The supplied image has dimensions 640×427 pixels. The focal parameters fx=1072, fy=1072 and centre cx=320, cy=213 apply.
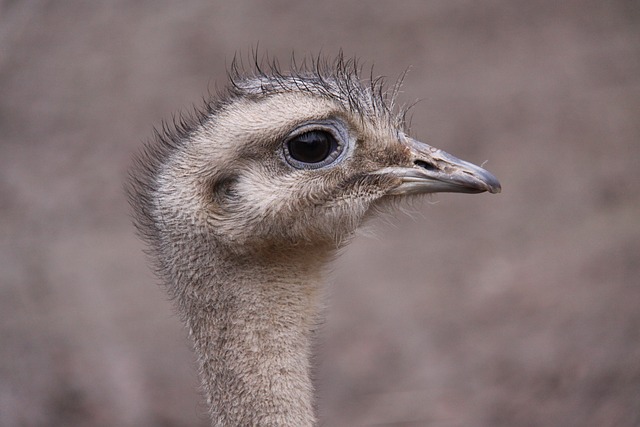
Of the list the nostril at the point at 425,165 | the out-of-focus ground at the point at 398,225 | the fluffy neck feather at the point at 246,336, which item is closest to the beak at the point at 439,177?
the nostril at the point at 425,165

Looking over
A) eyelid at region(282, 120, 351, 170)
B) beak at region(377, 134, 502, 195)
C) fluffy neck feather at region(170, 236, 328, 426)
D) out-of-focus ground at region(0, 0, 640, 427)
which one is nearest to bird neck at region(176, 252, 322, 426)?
fluffy neck feather at region(170, 236, 328, 426)

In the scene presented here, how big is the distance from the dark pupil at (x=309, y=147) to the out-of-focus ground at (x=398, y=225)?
2009 millimetres

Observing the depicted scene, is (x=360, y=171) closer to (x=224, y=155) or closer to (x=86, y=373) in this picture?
(x=224, y=155)

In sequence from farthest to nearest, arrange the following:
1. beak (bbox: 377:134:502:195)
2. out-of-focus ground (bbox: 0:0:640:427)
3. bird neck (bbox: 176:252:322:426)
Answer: out-of-focus ground (bbox: 0:0:640:427) < beak (bbox: 377:134:502:195) < bird neck (bbox: 176:252:322:426)

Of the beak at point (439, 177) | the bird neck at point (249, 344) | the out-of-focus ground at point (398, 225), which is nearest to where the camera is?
the bird neck at point (249, 344)

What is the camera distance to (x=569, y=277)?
671 cm

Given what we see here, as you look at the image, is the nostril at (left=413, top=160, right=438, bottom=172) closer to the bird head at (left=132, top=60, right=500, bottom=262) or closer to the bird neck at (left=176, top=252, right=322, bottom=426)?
the bird head at (left=132, top=60, right=500, bottom=262)

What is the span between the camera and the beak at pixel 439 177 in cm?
309

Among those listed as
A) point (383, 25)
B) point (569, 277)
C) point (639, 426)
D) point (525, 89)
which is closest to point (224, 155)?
point (639, 426)

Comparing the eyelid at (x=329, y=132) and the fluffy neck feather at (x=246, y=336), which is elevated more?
the eyelid at (x=329, y=132)

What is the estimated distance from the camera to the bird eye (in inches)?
118

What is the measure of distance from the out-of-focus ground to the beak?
1.66 metres

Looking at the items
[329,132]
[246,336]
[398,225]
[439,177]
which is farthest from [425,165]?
[398,225]

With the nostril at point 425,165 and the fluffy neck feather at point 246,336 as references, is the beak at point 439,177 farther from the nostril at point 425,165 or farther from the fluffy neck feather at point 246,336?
the fluffy neck feather at point 246,336
